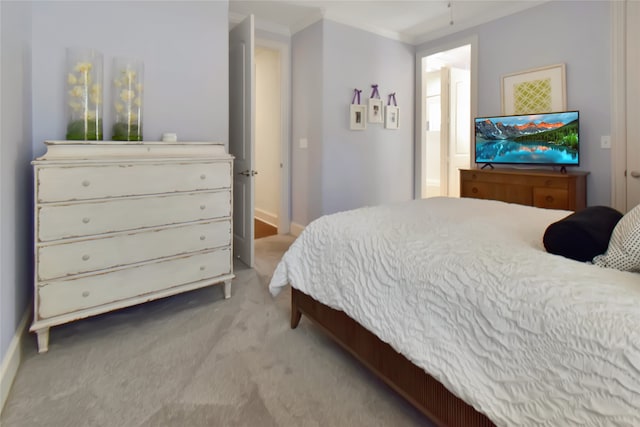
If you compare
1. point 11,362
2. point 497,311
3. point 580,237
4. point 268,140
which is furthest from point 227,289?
point 268,140

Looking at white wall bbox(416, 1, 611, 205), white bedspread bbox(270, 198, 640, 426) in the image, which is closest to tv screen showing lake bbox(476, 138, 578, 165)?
white wall bbox(416, 1, 611, 205)

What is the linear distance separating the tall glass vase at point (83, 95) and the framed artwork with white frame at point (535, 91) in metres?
3.73

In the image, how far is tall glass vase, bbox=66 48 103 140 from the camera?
2.19m

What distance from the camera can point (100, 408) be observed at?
149 centimetres

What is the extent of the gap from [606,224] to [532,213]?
2.46 feet

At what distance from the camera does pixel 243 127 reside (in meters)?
3.20

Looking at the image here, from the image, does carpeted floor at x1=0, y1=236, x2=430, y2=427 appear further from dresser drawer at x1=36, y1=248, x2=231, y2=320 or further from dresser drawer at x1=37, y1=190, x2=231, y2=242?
dresser drawer at x1=37, y1=190, x2=231, y2=242

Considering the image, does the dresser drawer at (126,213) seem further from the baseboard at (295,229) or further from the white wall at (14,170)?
the baseboard at (295,229)

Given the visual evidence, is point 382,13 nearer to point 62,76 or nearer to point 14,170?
point 62,76

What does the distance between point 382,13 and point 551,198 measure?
2.55m

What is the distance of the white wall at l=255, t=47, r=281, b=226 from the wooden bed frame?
2.96 meters

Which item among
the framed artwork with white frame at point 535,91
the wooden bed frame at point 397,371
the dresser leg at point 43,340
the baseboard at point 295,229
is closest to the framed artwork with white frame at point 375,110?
the framed artwork with white frame at point 535,91

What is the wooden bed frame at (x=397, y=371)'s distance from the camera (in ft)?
3.89

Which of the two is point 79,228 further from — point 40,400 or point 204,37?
point 204,37
